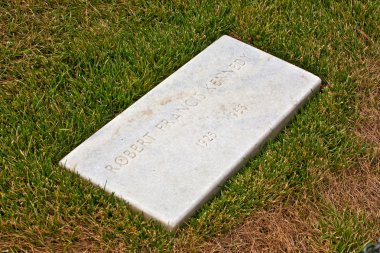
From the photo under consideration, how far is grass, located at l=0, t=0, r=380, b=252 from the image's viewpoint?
7.85 ft

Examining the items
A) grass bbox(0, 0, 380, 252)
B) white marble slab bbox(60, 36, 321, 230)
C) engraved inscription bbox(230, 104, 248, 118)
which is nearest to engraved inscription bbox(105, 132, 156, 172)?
white marble slab bbox(60, 36, 321, 230)

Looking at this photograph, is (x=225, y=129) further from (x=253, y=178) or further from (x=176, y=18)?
(x=176, y=18)

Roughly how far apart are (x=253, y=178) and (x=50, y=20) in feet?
4.71

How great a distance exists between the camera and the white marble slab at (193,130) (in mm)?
2459

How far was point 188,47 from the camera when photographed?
125 inches

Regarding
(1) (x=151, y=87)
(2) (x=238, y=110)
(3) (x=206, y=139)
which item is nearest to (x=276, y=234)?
(3) (x=206, y=139)

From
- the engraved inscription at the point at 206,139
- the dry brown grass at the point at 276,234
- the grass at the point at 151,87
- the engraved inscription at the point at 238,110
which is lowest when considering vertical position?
the dry brown grass at the point at 276,234

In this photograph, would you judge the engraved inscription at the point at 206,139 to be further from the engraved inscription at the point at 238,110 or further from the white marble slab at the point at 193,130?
the engraved inscription at the point at 238,110

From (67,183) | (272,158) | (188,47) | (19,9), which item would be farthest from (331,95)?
(19,9)

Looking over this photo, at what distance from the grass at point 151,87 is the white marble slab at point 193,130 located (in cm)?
6

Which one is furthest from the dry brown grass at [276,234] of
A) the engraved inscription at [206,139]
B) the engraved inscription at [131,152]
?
the engraved inscription at [131,152]

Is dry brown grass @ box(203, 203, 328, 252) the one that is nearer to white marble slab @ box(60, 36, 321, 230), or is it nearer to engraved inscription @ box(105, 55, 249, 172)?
white marble slab @ box(60, 36, 321, 230)

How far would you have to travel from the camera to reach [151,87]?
298 centimetres

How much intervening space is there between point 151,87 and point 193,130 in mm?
395
